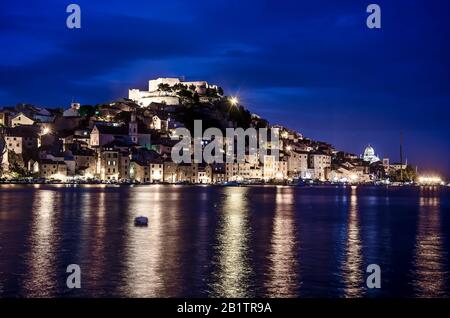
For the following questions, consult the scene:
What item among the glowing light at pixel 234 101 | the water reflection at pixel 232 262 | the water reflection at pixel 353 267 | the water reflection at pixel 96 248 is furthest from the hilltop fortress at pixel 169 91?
the water reflection at pixel 353 267

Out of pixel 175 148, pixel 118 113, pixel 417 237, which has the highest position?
pixel 118 113

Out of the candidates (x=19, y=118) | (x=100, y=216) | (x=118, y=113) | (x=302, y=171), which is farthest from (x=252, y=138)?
(x=100, y=216)

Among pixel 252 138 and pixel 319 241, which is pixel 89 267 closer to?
pixel 319 241

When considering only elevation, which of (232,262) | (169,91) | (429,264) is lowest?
(429,264)

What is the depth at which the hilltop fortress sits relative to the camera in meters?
119

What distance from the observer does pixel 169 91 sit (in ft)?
401

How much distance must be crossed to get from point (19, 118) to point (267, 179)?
4914 centimetres

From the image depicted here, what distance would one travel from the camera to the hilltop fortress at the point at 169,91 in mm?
118812

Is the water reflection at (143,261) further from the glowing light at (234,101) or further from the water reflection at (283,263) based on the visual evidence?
the glowing light at (234,101)

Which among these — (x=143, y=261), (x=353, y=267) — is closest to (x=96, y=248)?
(x=143, y=261)

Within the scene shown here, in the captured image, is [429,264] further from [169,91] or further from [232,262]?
[169,91]

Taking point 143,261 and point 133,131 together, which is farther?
point 133,131

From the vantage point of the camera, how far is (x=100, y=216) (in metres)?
31.9

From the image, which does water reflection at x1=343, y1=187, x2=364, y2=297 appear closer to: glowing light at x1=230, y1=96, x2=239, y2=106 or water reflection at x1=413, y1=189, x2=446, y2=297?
water reflection at x1=413, y1=189, x2=446, y2=297
